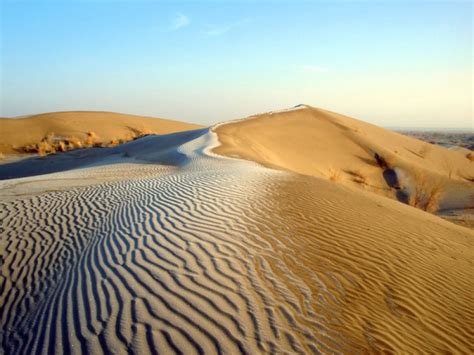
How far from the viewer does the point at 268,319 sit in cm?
280

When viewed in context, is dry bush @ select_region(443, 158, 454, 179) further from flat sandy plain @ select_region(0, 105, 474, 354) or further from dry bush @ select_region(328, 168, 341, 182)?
flat sandy plain @ select_region(0, 105, 474, 354)

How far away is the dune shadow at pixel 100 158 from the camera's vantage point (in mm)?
15611

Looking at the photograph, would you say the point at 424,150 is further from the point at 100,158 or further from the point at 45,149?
the point at 45,149

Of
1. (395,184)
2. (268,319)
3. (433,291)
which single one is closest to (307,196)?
(433,291)

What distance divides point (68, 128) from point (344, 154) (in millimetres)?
24237

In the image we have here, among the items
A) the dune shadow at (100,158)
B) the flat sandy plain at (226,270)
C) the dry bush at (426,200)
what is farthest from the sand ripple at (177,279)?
the dune shadow at (100,158)

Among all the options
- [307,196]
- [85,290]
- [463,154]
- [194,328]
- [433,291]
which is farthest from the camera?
[463,154]

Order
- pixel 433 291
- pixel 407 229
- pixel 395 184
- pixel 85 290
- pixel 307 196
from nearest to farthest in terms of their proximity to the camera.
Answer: pixel 85 290
pixel 433 291
pixel 407 229
pixel 307 196
pixel 395 184

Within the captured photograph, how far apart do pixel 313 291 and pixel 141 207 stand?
12.0 feet

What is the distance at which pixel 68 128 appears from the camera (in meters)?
31.5

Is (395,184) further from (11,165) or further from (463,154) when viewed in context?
(11,165)

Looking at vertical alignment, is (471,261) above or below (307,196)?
below

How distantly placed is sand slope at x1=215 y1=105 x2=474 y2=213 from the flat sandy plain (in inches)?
229

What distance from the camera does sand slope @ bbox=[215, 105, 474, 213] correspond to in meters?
15.1
